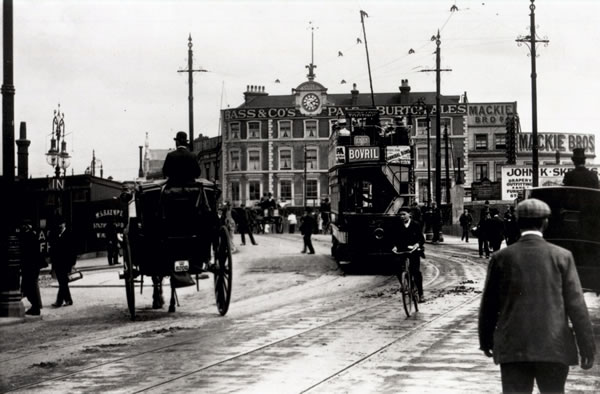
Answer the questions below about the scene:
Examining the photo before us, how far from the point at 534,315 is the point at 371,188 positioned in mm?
17816

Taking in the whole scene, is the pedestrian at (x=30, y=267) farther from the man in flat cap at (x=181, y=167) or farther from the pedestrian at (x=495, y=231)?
the pedestrian at (x=495, y=231)

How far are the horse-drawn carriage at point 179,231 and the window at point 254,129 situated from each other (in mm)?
66732

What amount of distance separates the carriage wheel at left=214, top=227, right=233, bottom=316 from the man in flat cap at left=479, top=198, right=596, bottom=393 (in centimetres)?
839

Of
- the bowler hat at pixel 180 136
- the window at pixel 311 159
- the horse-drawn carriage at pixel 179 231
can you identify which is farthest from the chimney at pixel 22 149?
the window at pixel 311 159

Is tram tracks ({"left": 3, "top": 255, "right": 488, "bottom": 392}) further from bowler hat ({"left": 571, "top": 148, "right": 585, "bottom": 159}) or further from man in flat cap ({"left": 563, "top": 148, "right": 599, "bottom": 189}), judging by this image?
bowler hat ({"left": 571, "top": 148, "right": 585, "bottom": 159})

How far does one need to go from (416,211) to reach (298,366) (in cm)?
881

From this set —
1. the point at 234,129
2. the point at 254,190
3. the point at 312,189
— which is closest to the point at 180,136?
the point at 312,189

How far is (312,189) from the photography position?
3127 inches

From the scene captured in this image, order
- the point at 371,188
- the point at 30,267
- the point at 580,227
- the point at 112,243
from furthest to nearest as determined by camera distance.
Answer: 1. the point at 112,243
2. the point at 371,188
3. the point at 30,267
4. the point at 580,227

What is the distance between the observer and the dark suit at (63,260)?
16.4 m

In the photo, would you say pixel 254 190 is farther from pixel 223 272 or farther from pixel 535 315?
pixel 535 315

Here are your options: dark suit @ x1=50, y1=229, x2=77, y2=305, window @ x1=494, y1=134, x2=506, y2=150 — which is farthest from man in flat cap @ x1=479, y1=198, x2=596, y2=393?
window @ x1=494, y1=134, x2=506, y2=150

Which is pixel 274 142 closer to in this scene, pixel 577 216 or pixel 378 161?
pixel 378 161

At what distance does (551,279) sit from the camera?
16.3ft
